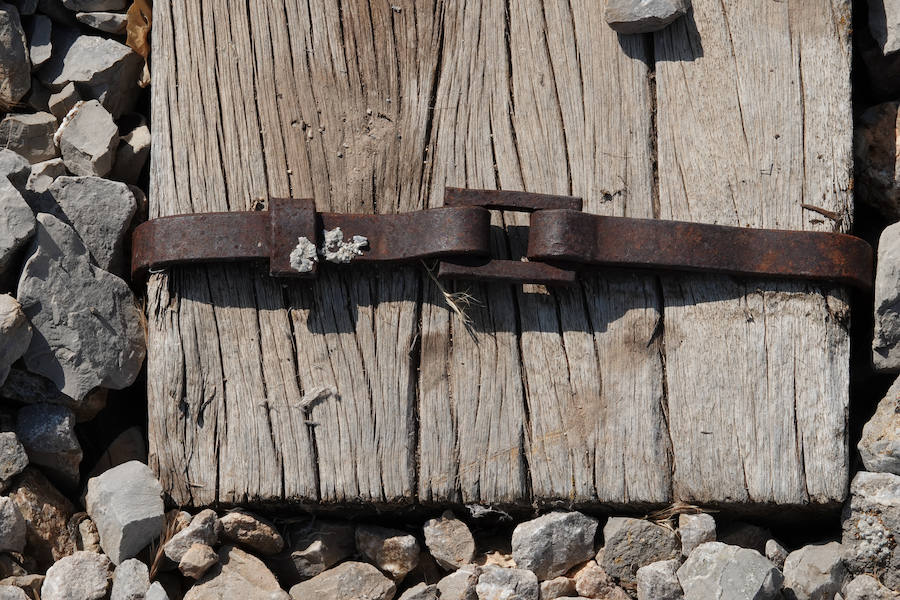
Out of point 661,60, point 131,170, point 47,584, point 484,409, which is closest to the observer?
point 47,584

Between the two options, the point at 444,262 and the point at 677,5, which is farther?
the point at 677,5

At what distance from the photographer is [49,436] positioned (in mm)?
2654

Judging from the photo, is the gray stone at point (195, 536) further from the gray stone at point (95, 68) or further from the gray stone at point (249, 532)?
the gray stone at point (95, 68)

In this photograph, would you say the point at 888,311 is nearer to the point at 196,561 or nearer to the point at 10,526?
the point at 196,561

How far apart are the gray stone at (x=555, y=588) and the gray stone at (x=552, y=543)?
3 cm

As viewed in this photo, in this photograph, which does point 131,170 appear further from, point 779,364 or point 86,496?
point 779,364

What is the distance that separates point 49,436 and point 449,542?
127 cm

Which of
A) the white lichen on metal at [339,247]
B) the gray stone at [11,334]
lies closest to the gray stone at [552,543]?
the white lichen on metal at [339,247]

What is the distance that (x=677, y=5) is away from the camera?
2.81m

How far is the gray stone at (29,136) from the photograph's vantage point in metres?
3.06

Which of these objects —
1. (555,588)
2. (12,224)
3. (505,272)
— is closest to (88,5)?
(12,224)

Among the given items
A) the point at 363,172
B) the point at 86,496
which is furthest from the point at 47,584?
the point at 363,172

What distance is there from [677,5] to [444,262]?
3.78ft

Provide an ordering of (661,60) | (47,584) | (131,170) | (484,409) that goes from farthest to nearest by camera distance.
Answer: (131,170) < (661,60) < (484,409) < (47,584)
